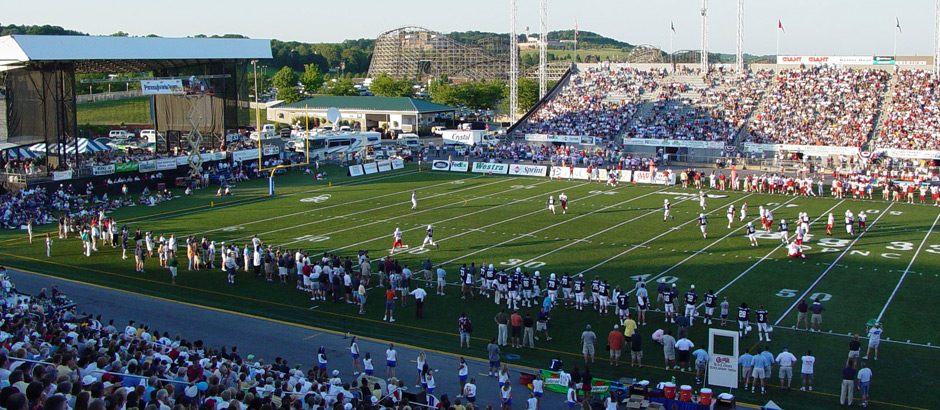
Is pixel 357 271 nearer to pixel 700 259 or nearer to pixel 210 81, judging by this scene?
Result: pixel 700 259

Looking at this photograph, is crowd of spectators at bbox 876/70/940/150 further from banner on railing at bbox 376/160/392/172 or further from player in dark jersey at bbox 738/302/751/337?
player in dark jersey at bbox 738/302/751/337

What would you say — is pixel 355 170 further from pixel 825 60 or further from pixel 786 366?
pixel 825 60

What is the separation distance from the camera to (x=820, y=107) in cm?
5953

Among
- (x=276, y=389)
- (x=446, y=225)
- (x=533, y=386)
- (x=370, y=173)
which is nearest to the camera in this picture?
(x=276, y=389)

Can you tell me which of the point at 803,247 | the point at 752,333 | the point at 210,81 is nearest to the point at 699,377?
the point at 752,333

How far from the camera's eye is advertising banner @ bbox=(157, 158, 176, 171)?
150 feet

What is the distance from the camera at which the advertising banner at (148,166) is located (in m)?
44.7

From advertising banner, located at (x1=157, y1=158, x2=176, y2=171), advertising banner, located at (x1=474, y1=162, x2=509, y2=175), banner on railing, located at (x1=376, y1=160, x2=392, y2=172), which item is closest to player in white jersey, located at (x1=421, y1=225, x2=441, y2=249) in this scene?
advertising banner, located at (x1=157, y1=158, x2=176, y2=171)

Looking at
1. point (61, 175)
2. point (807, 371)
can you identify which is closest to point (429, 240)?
point (807, 371)

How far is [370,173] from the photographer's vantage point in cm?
5100

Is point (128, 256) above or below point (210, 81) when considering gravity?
below

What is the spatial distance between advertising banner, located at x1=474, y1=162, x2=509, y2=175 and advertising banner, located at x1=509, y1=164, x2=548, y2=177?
0.39 m

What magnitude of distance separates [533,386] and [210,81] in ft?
138

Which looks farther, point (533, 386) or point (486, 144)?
point (486, 144)
